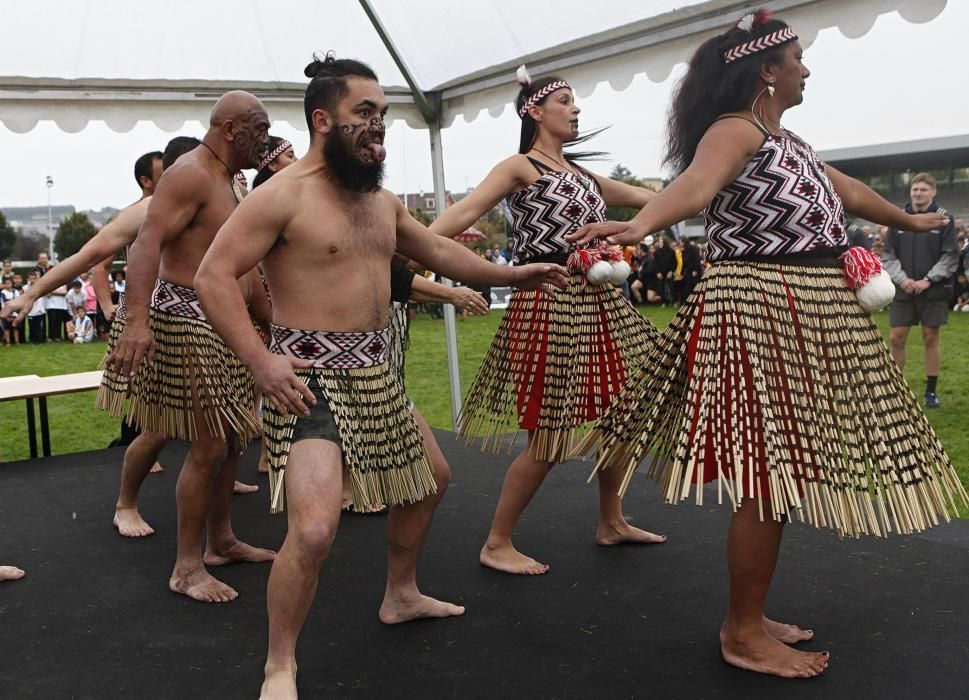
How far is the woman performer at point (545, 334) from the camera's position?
3471mm

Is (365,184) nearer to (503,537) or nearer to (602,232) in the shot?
(602,232)

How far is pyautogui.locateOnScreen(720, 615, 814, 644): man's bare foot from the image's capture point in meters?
2.78

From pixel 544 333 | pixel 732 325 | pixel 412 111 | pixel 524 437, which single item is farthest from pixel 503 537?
pixel 412 111

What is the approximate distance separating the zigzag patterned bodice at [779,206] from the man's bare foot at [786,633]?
3.65 ft

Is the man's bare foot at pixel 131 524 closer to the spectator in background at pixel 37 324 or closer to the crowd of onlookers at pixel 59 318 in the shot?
the crowd of onlookers at pixel 59 318

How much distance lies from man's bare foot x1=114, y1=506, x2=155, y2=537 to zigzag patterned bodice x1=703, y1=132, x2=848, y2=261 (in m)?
2.97

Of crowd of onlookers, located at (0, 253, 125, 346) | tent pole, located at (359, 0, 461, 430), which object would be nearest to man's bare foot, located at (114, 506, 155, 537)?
tent pole, located at (359, 0, 461, 430)

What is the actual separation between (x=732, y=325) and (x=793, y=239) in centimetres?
30

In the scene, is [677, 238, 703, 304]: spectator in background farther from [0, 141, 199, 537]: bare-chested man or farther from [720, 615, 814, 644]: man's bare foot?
[720, 615, 814, 644]: man's bare foot

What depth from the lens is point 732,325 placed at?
247 centimetres

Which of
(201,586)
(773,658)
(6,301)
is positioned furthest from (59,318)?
(773,658)

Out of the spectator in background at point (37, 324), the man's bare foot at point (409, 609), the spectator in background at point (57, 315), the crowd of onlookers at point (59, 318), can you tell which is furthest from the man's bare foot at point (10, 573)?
the spectator in background at point (57, 315)

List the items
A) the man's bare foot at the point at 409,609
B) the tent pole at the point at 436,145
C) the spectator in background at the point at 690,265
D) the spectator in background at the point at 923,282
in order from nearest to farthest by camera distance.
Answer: the man's bare foot at the point at 409,609 → the tent pole at the point at 436,145 → the spectator in background at the point at 923,282 → the spectator in background at the point at 690,265

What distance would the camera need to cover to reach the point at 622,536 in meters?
3.79
